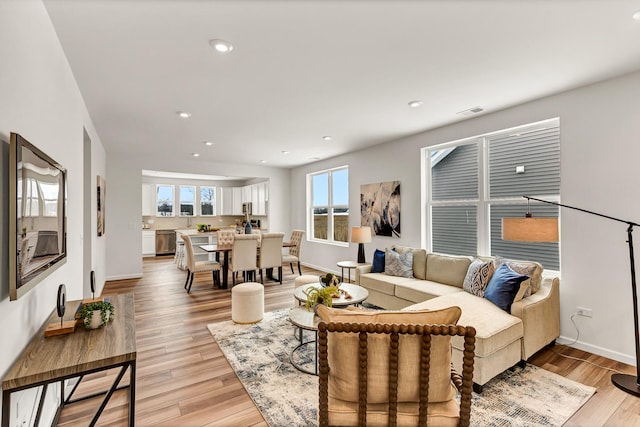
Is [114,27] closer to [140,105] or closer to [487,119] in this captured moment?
[140,105]

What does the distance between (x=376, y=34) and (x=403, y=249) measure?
311 cm

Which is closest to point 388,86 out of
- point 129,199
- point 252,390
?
point 252,390

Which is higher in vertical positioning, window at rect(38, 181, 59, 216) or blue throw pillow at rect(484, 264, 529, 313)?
window at rect(38, 181, 59, 216)

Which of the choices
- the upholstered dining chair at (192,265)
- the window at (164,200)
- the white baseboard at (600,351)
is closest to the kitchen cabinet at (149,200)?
the window at (164,200)

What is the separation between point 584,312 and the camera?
9.78 feet

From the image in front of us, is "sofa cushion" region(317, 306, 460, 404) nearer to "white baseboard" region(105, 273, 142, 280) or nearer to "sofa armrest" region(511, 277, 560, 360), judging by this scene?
"sofa armrest" region(511, 277, 560, 360)

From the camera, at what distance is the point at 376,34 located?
2066mm

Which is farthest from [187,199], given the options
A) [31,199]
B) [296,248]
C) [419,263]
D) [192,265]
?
[31,199]

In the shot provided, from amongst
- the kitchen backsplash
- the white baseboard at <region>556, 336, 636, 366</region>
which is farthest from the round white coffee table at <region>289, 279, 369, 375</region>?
the kitchen backsplash

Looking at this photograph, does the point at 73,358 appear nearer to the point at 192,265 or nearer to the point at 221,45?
the point at 221,45

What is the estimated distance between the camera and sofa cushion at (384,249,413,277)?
4.16 m

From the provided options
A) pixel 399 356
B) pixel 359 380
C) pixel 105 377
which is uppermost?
pixel 399 356

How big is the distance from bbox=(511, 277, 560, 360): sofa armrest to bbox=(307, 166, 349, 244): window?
12.4ft

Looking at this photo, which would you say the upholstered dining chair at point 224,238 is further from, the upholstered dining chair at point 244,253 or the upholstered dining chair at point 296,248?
the upholstered dining chair at point 296,248
